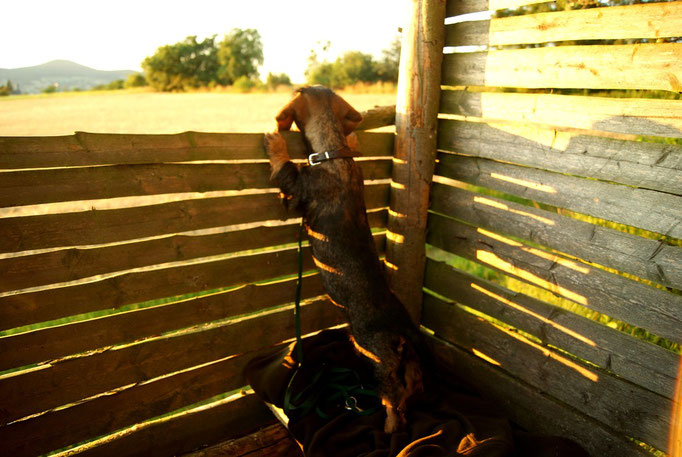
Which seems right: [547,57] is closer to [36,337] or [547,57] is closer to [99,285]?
[99,285]

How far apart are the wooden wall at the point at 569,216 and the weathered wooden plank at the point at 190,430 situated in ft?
5.11

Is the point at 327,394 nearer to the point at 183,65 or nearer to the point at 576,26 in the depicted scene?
the point at 576,26

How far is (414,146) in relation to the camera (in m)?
3.16

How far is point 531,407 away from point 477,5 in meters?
2.61

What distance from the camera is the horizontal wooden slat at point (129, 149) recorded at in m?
2.21

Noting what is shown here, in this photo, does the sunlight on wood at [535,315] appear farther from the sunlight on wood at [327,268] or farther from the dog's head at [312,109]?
the dog's head at [312,109]

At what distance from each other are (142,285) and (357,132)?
5.74ft

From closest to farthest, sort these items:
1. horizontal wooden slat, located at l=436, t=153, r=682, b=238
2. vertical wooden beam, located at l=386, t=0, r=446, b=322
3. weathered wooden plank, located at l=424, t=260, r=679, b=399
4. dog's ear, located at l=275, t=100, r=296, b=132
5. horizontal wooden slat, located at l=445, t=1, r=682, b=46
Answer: horizontal wooden slat, located at l=445, t=1, r=682, b=46
horizontal wooden slat, located at l=436, t=153, r=682, b=238
weathered wooden plank, located at l=424, t=260, r=679, b=399
dog's ear, located at l=275, t=100, r=296, b=132
vertical wooden beam, located at l=386, t=0, r=446, b=322

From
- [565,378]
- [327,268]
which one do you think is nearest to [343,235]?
[327,268]

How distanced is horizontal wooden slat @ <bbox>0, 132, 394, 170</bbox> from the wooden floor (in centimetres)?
186

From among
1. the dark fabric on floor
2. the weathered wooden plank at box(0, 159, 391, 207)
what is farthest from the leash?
the weathered wooden plank at box(0, 159, 391, 207)

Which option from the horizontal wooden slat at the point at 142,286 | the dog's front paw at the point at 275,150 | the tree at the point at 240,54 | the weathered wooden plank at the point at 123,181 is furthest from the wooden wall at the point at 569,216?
the tree at the point at 240,54

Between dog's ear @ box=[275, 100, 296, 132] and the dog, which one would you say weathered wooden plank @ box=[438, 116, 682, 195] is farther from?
dog's ear @ box=[275, 100, 296, 132]

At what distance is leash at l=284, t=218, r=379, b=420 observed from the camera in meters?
2.74
